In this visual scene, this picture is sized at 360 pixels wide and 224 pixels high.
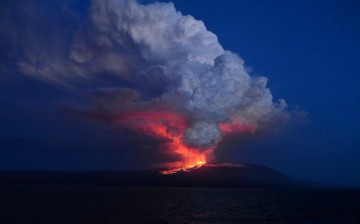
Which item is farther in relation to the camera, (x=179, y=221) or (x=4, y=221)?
(x=179, y=221)

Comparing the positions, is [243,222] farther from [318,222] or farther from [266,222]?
[318,222]

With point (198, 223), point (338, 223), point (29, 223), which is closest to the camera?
point (29, 223)

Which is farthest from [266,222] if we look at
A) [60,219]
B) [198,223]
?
[60,219]

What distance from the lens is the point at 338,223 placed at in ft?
291

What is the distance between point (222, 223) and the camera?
259ft

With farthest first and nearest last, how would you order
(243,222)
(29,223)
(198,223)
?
(243,222) → (198,223) → (29,223)

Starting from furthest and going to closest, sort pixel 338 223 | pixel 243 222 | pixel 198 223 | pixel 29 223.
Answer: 1. pixel 338 223
2. pixel 243 222
3. pixel 198 223
4. pixel 29 223

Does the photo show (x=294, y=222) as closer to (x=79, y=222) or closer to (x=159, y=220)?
(x=159, y=220)

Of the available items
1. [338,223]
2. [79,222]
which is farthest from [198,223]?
[338,223]

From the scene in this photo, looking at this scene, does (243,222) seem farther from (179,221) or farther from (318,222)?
(318,222)

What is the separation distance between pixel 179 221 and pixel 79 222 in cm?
1975

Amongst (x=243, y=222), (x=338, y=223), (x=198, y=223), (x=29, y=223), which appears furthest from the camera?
(x=338, y=223)

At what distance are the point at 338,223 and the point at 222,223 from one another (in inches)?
1155

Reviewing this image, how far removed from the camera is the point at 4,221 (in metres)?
71.2
